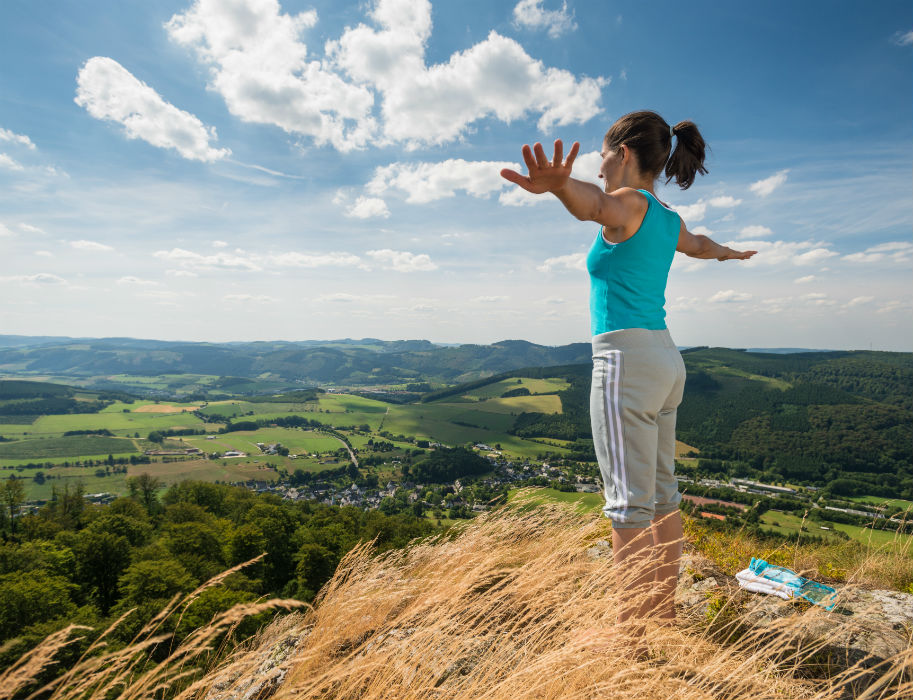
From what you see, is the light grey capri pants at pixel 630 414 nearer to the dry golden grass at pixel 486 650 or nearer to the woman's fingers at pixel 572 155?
the dry golden grass at pixel 486 650

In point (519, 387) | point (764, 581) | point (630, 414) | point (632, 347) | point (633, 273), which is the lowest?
point (519, 387)

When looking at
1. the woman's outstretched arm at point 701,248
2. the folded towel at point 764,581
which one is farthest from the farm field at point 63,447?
the woman's outstretched arm at point 701,248

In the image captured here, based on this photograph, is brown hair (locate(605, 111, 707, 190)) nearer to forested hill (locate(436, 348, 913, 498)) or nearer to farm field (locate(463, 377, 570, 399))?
forested hill (locate(436, 348, 913, 498))

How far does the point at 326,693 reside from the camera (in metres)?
1.77

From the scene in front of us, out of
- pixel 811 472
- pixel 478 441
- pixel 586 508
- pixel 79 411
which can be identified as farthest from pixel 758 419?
pixel 79 411

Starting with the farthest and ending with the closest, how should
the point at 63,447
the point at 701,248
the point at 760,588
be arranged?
the point at 63,447
the point at 701,248
the point at 760,588

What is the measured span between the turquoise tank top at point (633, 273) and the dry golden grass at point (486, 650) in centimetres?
118

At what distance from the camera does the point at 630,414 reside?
1888mm

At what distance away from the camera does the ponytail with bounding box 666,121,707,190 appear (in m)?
2.37

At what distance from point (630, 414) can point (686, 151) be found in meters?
1.58

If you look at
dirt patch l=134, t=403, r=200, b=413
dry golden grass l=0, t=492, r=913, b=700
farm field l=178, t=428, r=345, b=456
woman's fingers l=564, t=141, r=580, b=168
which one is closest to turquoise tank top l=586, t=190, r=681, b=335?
woman's fingers l=564, t=141, r=580, b=168

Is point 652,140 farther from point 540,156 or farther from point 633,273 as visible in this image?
point 540,156

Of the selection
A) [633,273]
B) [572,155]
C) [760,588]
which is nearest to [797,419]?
[760,588]

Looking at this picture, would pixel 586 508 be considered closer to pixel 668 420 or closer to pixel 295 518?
pixel 668 420
